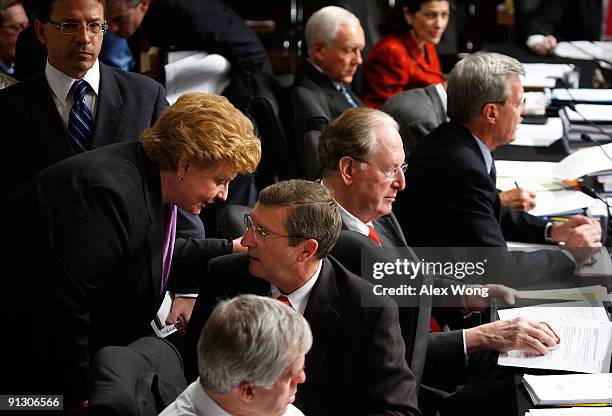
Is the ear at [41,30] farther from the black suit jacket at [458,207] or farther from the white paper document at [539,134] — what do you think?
the white paper document at [539,134]

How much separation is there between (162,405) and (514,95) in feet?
6.50

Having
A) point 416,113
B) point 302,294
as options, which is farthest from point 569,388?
point 416,113

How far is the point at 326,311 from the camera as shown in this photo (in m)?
2.29

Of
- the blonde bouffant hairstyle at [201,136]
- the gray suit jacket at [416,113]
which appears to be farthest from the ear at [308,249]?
the gray suit jacket at [416,113]

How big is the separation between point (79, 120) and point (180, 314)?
68 cm

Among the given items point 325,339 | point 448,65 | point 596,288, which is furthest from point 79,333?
point 448,65

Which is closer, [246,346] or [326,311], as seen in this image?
[246,346]

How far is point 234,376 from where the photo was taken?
178cm

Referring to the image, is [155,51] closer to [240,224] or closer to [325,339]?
[240,224]

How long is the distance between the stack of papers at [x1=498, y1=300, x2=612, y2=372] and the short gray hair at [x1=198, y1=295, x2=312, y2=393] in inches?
36.1

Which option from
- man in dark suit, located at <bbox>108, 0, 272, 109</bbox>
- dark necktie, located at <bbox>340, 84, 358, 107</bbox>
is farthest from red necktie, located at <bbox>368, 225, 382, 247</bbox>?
man in dark suit, located at <bbox>108, 0, 272, 109</bbox>

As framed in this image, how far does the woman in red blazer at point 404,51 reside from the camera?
16.6ft

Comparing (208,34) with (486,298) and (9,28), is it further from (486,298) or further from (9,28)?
(486,298)

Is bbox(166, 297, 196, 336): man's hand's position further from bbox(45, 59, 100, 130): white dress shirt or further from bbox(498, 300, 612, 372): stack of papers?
bbox(498, 300, 612, 372): stack of papers
